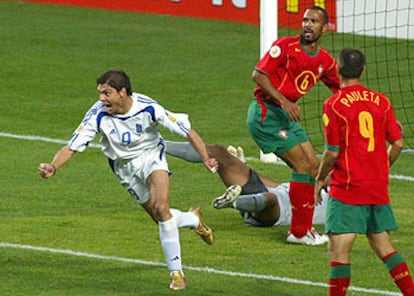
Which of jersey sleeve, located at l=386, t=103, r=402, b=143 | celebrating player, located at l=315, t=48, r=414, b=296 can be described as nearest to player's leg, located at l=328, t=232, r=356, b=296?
celebrating player, located at l=315, t=48, r=414, b=296

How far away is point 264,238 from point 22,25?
1568 cm

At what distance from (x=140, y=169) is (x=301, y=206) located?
6.28 feet

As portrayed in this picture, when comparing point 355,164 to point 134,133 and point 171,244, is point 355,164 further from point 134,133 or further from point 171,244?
point 134,133

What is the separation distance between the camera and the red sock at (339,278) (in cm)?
968

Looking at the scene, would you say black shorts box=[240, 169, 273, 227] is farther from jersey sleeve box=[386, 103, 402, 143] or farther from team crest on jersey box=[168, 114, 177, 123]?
jersey sleeve box=[386, 103, 402, 143]

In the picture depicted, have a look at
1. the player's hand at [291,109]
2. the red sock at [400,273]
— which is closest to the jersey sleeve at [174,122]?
the player's hand at [291,109]

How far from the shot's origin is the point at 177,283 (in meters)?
10.8

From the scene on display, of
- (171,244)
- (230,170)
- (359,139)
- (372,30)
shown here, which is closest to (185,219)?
(171,244)

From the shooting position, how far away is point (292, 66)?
12586 mm

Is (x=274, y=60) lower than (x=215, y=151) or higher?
higher

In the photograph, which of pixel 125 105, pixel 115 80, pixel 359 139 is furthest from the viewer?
pixel 125 105

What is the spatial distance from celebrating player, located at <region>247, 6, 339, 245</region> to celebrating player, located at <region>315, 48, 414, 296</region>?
2.63 meters

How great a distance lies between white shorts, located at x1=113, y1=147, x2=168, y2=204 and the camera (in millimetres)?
11273

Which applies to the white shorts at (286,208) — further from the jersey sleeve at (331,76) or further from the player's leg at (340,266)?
the player's leg at (340,266)
